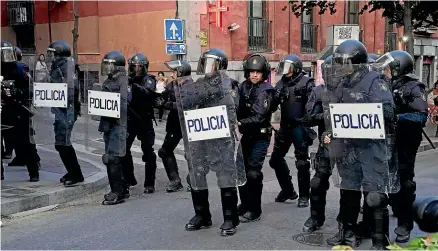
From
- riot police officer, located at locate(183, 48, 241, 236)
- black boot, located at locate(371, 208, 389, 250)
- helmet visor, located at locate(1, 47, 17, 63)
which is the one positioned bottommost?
black boot, located at locate(371, 208, 389, 250)

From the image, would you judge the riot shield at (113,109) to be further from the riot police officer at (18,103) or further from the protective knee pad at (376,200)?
the protective knee pad at (376,200)

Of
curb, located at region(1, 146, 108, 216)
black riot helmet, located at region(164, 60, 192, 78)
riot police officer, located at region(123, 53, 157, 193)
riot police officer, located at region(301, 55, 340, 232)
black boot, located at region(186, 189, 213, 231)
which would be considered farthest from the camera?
riot police officer, located at region(123, 53, 157, 193)

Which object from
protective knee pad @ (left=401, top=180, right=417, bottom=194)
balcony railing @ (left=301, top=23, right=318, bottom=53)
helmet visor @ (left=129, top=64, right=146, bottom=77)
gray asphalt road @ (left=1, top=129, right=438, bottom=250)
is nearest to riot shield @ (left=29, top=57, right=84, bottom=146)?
helmet visor @ (left=129, top=64, right=146, bottom=77)

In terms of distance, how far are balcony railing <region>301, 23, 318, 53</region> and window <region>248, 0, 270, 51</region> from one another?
6.67 feet

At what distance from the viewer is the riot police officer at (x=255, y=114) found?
599 centimetres

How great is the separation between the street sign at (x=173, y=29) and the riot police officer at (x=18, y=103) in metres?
6.93

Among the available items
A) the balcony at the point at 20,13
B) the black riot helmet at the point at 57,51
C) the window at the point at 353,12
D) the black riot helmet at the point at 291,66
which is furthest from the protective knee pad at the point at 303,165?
the balcony at the point at 20,13

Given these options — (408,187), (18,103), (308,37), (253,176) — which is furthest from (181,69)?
(308,37)

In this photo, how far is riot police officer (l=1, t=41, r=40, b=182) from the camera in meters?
7.75

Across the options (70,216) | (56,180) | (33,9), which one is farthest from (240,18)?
(70,216)

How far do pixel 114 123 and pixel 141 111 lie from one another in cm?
84

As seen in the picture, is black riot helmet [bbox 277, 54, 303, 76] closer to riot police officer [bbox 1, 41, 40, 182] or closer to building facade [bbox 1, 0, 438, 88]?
riot police officer [bbox 1, 41, 40, 182]

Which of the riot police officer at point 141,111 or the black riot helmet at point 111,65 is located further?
the riot police officer at point 141,111

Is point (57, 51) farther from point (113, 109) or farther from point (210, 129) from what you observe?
point (210, 129)
